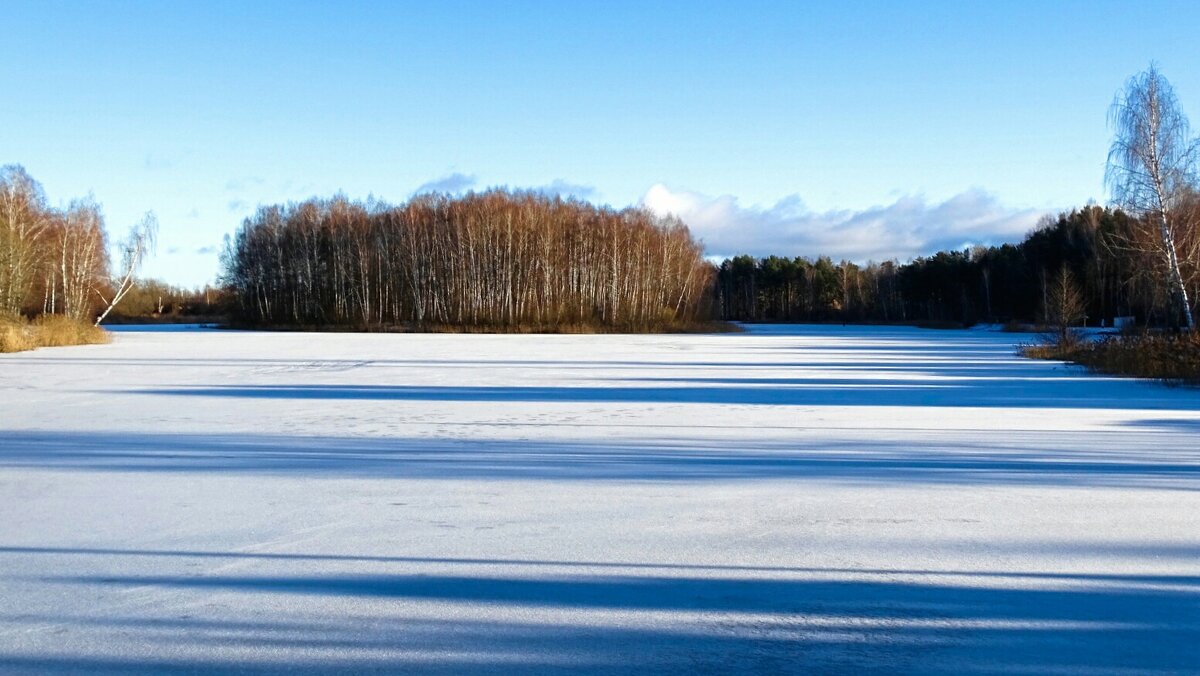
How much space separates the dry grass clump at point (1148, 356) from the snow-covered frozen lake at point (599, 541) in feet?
22.2

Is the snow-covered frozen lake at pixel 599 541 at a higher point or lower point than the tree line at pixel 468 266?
lower

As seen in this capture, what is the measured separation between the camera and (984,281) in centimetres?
6519

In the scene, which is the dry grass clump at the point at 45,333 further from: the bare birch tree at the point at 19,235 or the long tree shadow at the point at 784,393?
the long tree shadow at the point at 784,393

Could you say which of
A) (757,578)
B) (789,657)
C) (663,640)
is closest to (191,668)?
(663,640)

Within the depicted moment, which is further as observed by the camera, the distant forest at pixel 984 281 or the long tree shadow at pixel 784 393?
the distant forest at pixel 984 281

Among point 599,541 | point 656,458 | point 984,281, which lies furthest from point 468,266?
point 599,541

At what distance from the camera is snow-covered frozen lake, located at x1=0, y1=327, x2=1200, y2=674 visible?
3.06m

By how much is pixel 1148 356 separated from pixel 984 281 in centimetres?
5181

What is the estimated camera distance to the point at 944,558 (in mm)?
4070

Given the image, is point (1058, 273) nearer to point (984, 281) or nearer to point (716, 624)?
point (984, 281)

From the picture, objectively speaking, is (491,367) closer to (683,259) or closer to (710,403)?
(710,403)

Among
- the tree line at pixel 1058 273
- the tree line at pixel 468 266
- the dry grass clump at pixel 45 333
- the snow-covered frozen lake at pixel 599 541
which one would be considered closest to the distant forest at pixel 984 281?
the tree line at pixel 1058 273

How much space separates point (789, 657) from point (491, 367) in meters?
15.5

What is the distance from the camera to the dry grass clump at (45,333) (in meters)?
24.7
